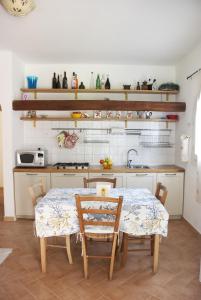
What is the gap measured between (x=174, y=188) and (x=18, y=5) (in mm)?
3140

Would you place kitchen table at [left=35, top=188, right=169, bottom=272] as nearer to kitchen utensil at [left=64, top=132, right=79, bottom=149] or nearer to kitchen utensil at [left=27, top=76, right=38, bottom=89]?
kitchen utensil at [left=64, top=132, right=79, bottom=149]

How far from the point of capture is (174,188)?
375 cm

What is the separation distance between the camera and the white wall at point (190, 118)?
10.8ft

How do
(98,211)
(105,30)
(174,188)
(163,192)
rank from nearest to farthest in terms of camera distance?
(98,211) → (163,192) → (105,30) → (174,188)

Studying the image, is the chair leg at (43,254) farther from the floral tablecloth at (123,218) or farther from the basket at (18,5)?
the basket at (18,5)

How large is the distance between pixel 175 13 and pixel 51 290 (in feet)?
9.59

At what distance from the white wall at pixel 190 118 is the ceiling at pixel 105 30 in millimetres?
178

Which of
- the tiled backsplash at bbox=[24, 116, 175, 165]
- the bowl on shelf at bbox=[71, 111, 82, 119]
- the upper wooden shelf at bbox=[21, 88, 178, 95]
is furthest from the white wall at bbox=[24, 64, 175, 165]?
the bowl on shelf at bbox=[71, 111, 82, 119]

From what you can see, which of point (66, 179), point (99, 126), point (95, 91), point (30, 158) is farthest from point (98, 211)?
point (95, 91)

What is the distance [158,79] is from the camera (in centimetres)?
428

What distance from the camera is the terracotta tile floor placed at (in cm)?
207

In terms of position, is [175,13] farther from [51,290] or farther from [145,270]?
[51,290]

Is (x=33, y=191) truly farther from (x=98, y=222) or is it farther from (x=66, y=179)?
(x=66, y=179)

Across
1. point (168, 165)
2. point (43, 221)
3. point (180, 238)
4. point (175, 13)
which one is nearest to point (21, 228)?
point (43, 221)
